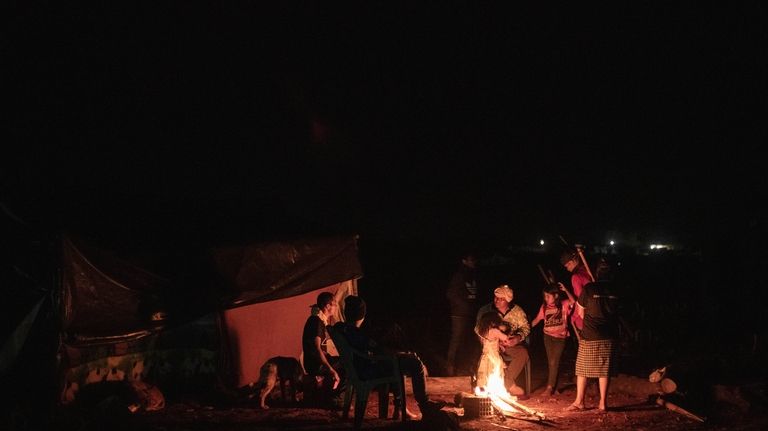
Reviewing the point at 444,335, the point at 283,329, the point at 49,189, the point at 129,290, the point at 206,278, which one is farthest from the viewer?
the point at 444,335

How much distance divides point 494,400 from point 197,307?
3.68 m

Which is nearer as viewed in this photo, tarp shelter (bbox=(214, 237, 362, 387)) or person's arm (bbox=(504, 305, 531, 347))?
tarp shelter (bbox=(214, 237, 362, 387))

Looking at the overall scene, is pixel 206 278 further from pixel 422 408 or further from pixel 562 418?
pixel 562 418

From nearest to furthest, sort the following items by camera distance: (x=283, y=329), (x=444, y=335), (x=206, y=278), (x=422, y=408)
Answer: (x=422, y=408) < (x=206, y=278) < (x=283, y=329) < (x=444, y=335)

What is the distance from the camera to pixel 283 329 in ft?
31.6

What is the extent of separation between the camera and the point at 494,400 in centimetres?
747

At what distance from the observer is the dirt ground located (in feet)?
22.5

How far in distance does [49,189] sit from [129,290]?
2332 mm

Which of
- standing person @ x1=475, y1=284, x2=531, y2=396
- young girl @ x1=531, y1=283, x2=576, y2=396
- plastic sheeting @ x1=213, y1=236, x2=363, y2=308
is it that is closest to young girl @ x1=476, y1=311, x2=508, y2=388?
standing person @ x1=475, y1=284, x2=531, y2=396

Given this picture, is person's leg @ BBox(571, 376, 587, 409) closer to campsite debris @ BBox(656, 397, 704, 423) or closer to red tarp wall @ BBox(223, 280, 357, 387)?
campsite debris @ BBox(656, 397, 704, 423)

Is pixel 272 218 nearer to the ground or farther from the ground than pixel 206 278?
farther from the ground

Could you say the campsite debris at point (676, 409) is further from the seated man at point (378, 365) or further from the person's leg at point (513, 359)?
the seated man at point (378, 365)

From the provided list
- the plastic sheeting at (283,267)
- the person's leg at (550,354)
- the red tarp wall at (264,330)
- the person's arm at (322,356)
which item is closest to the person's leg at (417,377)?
the person's arm at (322,356)

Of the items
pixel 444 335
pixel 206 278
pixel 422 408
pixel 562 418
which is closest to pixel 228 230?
pixel 206 278
